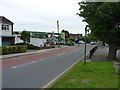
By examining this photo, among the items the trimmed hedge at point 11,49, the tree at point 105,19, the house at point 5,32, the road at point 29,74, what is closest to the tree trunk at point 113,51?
the tree at point 105,19

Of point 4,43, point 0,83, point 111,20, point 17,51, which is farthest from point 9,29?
point 0,83

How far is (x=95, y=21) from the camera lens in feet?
64.9

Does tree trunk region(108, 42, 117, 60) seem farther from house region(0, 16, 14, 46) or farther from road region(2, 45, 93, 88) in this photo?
house region(0, 16, 14, 46)

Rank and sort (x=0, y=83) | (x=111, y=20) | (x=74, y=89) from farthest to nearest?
1. (x=111, y=20)
2. (x=0, y=83)
3. (x=74, y=89)

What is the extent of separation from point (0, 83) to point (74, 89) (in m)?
3.65

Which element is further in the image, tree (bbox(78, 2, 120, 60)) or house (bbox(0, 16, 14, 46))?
house (bbox(0, 16, 14, 46))

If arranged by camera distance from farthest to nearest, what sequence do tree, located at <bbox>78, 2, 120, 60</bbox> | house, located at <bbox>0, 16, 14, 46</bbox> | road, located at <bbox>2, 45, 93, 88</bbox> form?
1. house, located at <bbox>0, 16, 14, 46</bbox>
2. tree, located at <bbox>78, 2, 120, 60</bbox>
3. road, located at <bbox>2, 45, 93, 88</bbox>

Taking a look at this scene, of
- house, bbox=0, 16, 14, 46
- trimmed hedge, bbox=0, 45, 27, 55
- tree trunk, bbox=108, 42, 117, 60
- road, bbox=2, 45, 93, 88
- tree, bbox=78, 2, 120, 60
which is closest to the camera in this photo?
road, bbox=2, 45, 93, 88

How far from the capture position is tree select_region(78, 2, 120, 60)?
711 inches

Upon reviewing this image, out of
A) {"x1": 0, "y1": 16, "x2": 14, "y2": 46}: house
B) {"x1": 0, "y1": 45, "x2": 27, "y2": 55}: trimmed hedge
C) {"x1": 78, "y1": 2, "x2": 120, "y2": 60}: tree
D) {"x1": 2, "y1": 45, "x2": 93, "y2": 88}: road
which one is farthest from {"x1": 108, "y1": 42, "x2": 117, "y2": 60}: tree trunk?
{"x1": 0, "y1": 16, "x2": 14, "y2": 46}: house

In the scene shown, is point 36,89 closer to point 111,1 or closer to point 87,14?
point 111,1

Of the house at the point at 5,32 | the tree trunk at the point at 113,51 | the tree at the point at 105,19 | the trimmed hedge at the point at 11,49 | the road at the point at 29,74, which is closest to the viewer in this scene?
the road at the point at 29,74

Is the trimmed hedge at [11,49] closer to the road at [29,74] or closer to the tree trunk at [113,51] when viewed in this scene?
the road at [29,74]

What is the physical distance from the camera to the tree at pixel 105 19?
18.1 metres
